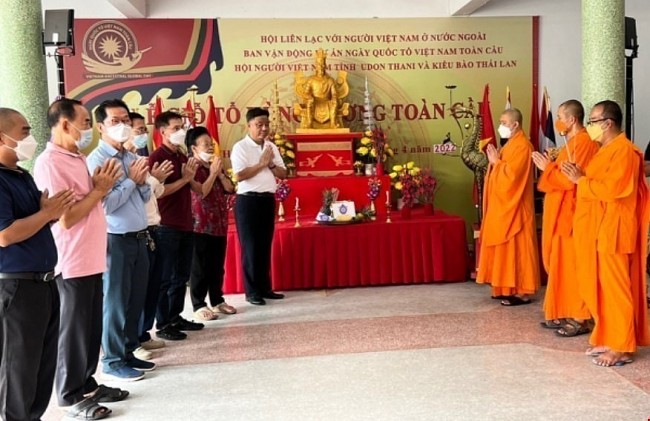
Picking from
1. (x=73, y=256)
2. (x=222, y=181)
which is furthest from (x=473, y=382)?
Result: (x=222, y=181)

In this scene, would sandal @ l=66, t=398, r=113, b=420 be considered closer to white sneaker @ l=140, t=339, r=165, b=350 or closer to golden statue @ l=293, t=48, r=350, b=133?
white sneaker @ l=140, t=339, r=165, b=350

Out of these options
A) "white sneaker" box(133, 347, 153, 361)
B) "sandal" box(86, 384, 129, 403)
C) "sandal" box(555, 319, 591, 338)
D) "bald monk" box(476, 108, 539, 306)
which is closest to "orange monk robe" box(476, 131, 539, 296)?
"bald monk" box(476, 108, 539, 306)

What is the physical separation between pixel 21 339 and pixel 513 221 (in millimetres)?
3656

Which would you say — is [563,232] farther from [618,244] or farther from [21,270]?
[21,270]

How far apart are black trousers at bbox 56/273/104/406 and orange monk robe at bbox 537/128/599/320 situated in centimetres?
289

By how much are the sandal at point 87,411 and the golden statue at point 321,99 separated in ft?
13.8

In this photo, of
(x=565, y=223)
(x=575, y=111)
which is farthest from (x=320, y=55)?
(x=565, y=223)

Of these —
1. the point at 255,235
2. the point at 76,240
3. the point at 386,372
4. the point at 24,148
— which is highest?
the point at 24,148

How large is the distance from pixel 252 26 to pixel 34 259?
530 cm

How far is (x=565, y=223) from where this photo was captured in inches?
164

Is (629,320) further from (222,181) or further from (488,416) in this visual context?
(222,181)

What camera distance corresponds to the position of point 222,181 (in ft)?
15.6

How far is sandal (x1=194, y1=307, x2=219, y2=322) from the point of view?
479 cm

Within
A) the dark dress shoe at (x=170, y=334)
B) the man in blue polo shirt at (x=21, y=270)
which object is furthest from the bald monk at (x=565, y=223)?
the man in blue polo shirt at (x=21, y=270)
